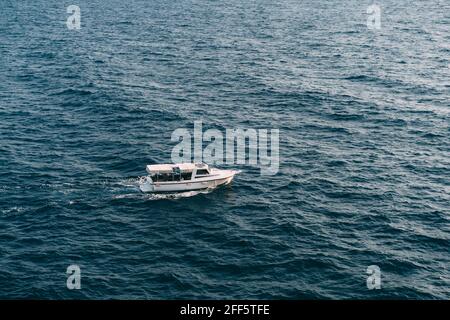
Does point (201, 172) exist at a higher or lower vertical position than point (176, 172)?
lower

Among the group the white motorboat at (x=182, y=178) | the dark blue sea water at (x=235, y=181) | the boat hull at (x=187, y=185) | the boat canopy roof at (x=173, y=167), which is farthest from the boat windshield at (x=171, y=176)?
the dark blue sea water at (x=235, y=181)

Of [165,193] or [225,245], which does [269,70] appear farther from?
[225,245]

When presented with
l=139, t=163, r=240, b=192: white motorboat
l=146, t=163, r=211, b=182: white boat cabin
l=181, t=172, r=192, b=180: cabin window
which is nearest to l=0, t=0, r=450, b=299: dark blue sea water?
l=139, t=163, r=240, b=192: white motorboat

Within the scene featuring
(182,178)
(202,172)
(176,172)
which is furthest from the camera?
(202,172)

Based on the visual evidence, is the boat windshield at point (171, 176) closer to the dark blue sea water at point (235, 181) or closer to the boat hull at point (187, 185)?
the boat hull at point (187, 185)

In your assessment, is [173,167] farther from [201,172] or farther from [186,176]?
[201,172]

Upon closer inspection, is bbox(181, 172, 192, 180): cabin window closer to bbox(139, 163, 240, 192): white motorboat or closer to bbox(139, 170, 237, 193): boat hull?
bbox(139, 163, 240, 192): white motorboat

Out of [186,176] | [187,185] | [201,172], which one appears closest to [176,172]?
[186,176]
